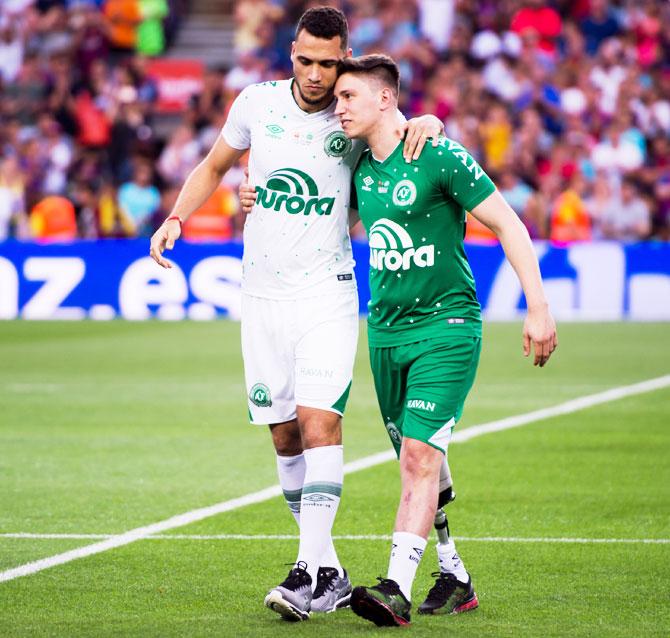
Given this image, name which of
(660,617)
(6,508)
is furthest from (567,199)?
(660,617)

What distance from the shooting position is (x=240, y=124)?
257 inches

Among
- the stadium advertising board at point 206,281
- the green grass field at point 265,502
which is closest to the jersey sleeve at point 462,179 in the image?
the green grass field at point 265,502

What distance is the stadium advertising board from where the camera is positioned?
20.0m

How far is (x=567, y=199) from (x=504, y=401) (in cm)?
922

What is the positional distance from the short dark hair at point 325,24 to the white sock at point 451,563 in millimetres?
2079

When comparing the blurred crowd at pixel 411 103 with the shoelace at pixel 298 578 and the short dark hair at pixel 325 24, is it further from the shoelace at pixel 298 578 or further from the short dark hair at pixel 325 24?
the shoelace at pixel 298 578

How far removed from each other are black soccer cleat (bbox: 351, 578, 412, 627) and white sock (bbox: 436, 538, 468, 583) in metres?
0.47

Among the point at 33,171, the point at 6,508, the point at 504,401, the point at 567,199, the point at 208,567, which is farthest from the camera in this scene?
the point at 33,171

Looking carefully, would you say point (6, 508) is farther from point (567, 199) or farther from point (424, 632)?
point (567, 199)

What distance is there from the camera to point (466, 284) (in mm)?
6098

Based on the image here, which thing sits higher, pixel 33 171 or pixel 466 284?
pixel 466 284

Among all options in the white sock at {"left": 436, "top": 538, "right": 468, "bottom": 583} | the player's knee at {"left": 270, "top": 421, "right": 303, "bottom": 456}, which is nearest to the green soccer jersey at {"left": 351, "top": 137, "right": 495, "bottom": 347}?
the player's knee at {"left": 270, "top": 421, "right": 303, "bottom": 456}

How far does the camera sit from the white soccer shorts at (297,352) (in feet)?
20.4

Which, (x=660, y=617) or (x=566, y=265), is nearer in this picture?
(x=660, y=617)
